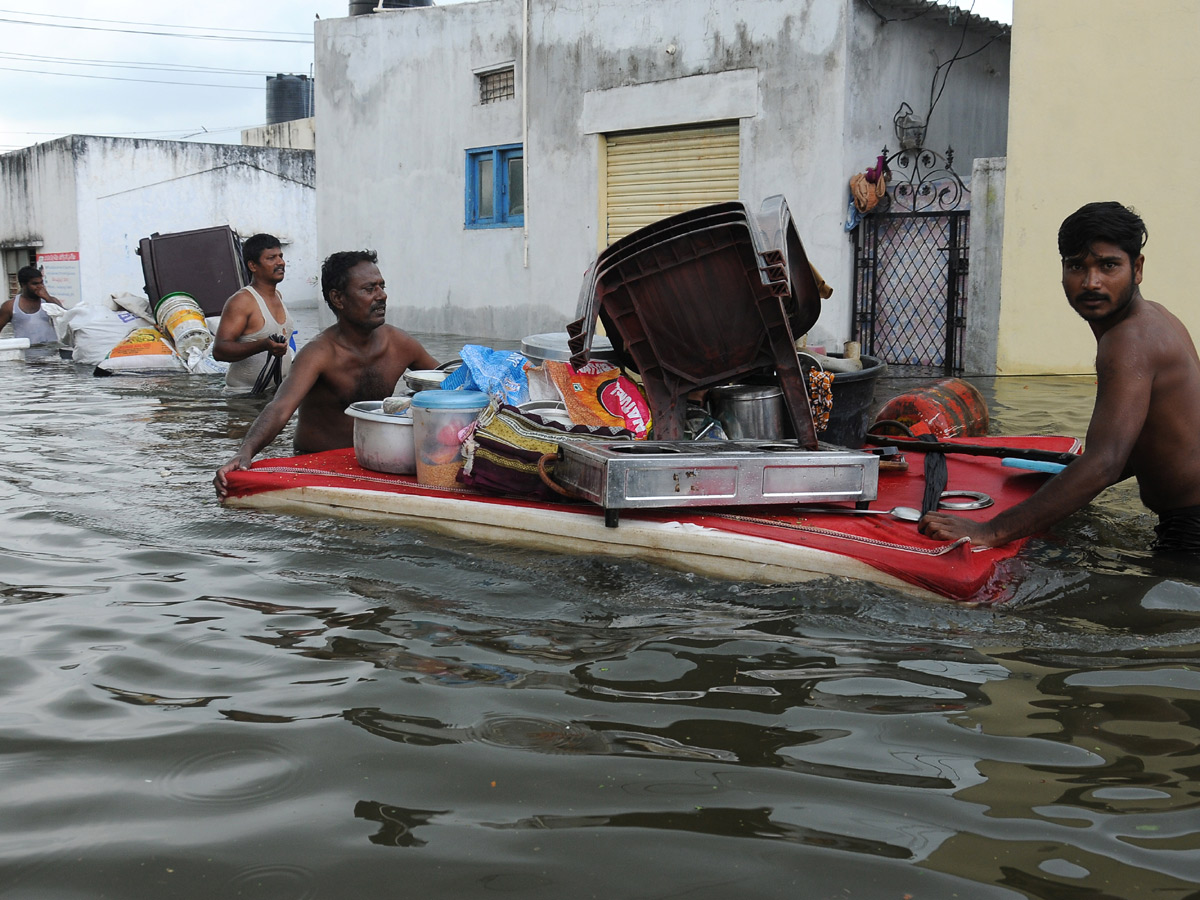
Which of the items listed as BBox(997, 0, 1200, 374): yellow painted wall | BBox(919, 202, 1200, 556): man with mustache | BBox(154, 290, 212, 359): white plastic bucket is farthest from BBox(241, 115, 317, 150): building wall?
BBox(919, 202, 1200, 556): man with mustache

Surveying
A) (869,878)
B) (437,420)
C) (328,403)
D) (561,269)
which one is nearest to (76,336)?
(561,269)

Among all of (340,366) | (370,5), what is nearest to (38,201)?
(370,5)

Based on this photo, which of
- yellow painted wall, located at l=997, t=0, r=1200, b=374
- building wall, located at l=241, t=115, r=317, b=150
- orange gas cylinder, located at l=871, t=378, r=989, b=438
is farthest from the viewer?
building wall, located at l=241, t=115, r=317, b=150

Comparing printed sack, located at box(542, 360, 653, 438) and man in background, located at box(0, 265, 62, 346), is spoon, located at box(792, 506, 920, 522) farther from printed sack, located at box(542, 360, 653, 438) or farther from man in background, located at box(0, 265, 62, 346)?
man in background, located at box(0, 265, 62, 346)

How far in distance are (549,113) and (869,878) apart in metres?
12.6

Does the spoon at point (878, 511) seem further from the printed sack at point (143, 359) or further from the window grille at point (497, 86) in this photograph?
the window grille at point (497, 86)

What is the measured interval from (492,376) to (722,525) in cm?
164

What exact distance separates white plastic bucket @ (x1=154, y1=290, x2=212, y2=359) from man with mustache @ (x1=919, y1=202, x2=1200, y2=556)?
8250mm

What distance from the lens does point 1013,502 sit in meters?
4.18

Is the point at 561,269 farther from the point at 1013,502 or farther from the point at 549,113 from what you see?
the point at 1013,502

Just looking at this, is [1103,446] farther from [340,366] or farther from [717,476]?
[340,366]

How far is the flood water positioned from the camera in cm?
203

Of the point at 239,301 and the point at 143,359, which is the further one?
the point at 143,359

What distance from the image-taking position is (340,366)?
5.52 metres
